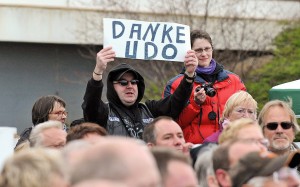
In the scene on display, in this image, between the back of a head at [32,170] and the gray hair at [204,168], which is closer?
the back of a head at [32,170]

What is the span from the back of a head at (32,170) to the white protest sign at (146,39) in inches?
163

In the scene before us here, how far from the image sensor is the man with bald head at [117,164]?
13.2ft

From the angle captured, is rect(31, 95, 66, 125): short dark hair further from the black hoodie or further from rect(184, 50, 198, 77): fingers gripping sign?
rect(184, 50, 198, 77): fingers gripping sign

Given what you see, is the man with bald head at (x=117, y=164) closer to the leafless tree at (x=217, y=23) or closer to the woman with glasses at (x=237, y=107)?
the woman with glasses at (x=237, y=107)

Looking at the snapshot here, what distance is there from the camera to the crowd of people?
4184 mm

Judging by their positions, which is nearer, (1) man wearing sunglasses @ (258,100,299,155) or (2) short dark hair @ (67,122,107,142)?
(2) short dark hair @ (67,122,107,142)

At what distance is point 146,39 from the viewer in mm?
9430

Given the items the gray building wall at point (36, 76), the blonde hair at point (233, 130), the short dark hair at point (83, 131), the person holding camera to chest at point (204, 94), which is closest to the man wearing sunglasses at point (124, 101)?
the person holding camera to chest at point (204, 94)

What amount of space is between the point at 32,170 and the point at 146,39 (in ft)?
15.4

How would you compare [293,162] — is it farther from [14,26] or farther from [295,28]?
[14,26]

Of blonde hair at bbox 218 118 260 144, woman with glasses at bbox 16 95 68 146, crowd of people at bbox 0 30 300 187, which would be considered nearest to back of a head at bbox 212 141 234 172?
crowd of people at bbox 0 30 300 187

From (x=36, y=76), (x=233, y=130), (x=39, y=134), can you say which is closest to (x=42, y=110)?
(x=39, y=134)

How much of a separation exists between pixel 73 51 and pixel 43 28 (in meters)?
0.92

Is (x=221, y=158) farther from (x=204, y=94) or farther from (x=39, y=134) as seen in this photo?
(x=204, y=94)
